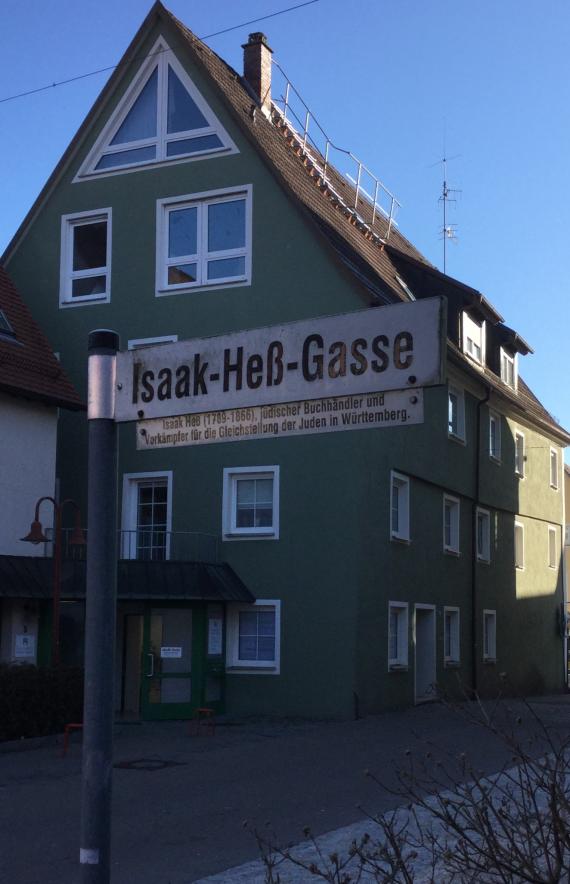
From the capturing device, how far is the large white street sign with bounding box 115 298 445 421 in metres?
4.04

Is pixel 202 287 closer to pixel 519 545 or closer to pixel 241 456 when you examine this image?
pixel 241 456

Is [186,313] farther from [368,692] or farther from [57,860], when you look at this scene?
[57,860]

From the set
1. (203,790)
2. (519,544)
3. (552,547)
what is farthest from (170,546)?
(552,547)

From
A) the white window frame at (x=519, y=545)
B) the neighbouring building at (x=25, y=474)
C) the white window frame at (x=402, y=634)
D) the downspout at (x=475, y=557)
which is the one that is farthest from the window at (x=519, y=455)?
the neighbouring building at (x=25, y=474)

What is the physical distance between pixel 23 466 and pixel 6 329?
3065 mm

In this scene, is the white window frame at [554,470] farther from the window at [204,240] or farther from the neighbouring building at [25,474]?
the neighbouring building at [25,474]

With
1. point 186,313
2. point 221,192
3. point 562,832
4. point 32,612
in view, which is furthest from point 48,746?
point 562,832

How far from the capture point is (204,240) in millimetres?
24281

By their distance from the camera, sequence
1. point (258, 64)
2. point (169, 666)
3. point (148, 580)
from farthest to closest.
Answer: point (258, 64) < point (169, 666) < point (148, 580)

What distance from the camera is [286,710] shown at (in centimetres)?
2198

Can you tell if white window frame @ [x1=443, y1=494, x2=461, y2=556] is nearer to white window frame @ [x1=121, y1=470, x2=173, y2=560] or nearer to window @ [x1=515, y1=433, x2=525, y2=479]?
window @ [x1=515, y1=433, x2=525, y2=479]

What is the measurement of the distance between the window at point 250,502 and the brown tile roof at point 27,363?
345 cm

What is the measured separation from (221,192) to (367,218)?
354 inches

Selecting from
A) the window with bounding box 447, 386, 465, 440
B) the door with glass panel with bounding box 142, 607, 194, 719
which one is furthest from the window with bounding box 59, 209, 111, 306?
the window with bounding box 447, 386, 465, 440
